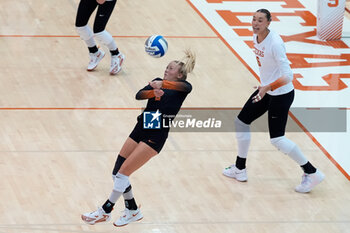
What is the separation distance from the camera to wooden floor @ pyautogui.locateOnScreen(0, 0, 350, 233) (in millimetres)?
7805

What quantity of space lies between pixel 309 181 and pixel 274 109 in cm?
94

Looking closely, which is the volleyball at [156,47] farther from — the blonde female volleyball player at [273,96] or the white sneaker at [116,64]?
the white sneaker at [116,64]

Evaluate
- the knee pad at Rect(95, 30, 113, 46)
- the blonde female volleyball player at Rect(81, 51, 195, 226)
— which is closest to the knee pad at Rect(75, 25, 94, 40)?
the knee pad at Rect(95, 30, 113, 46)

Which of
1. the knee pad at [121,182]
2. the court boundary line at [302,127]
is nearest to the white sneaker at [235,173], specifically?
the court boundary line at [302,127]

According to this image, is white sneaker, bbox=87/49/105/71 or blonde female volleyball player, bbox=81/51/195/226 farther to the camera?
white sneaker, bbox=87/49/105/71

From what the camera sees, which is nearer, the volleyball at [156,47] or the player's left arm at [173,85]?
the player's left arm at [173,85]

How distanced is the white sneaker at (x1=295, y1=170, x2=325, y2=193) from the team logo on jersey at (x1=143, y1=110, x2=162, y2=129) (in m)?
2.02

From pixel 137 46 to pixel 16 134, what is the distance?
350 cm

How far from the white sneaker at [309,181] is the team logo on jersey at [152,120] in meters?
2.02

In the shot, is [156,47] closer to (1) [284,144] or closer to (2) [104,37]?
(1) [284,144]

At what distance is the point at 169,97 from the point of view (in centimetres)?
731

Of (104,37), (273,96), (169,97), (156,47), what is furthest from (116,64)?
(169,97)

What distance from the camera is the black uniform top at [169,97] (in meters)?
7.27

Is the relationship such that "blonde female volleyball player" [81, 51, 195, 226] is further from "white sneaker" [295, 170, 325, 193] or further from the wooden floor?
"white sneaker" [295, 170, 325, 193]
